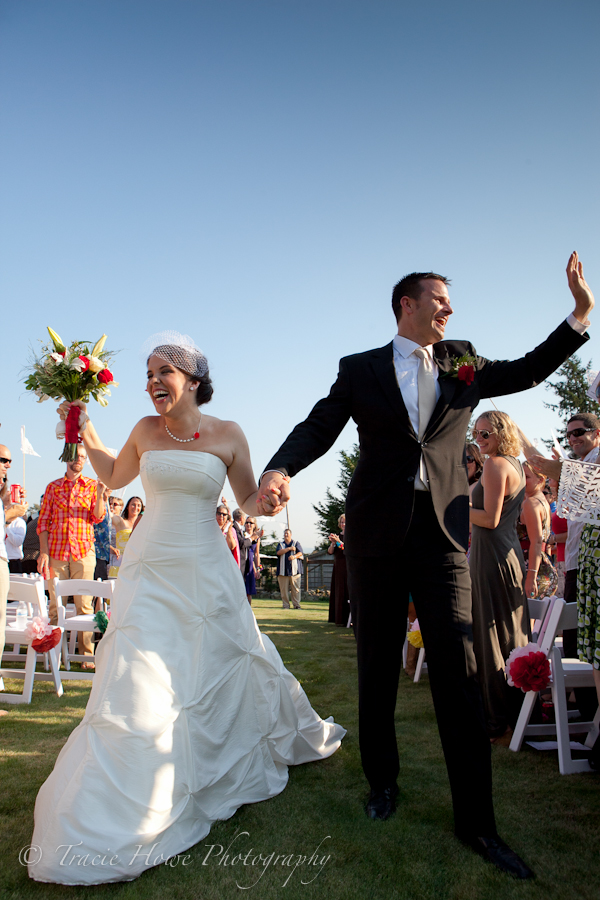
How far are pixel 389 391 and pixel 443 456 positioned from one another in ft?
1.43

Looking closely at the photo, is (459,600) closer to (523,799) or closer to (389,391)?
(389,391)

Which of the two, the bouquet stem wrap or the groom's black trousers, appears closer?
the groom's black trousers

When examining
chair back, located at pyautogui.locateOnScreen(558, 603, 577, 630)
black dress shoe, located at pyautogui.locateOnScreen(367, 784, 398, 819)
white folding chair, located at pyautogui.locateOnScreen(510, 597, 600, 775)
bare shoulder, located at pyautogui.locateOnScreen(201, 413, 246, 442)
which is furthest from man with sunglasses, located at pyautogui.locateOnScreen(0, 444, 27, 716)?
chair back, located at pyautogui.locateOnScreen(558, 603, 577, 630)

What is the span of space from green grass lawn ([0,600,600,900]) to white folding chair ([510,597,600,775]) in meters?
0.14

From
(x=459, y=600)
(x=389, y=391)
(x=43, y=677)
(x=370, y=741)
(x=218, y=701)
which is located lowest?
(x=43, y=677)

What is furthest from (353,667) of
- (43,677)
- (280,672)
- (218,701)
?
(218,701)

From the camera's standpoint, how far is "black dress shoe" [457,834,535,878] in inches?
101

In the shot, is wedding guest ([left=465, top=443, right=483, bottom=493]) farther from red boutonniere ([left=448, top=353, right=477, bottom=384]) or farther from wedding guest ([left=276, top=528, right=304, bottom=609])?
wedding guest ([left=276, top=528, right=304, bottom=609])

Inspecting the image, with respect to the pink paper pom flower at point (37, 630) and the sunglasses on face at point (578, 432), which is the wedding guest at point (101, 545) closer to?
the pink paper pom flower at point (37, 630)

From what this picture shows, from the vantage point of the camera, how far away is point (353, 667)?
7.56m

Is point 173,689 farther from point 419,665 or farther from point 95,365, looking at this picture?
point 419,665

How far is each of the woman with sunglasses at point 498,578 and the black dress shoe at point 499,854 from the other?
187cm

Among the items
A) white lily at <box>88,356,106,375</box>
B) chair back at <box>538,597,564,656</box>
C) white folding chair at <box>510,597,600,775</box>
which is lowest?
white folding chair at <box>510,597,600,775</box>

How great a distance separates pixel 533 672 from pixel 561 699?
0.28 metres
